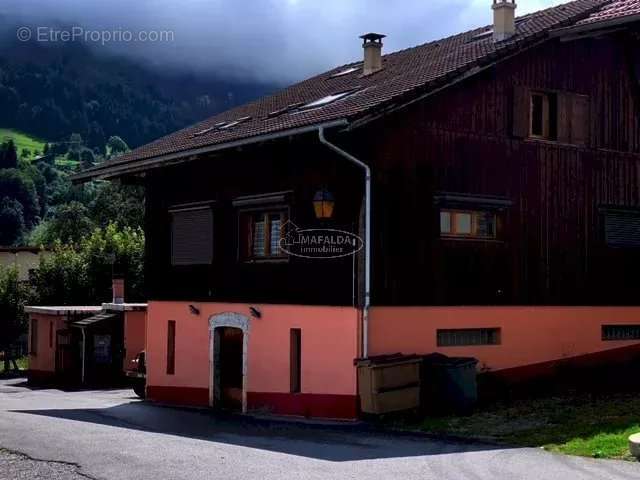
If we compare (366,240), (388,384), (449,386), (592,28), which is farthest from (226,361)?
(592,28)

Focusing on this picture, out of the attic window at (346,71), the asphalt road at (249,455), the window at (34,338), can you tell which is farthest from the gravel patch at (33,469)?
the window at (34,338)

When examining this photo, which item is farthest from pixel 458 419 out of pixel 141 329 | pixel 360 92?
pixel 141 329

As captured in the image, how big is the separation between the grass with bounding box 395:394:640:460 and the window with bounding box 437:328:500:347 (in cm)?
169

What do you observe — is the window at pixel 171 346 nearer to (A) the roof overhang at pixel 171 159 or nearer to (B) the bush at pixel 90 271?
(A) the roof overhang at pixel 171 159

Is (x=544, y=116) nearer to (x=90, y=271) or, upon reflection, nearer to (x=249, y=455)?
(x=249, y=455)

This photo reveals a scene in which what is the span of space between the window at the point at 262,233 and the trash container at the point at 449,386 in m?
4.08

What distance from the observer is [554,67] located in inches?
777

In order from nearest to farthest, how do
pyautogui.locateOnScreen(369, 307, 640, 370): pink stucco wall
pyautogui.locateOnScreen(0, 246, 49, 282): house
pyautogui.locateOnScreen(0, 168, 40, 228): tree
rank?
pyautogui.locateOnScreen(369, 307, 640, 370): pink stucco wall
pyautogui.locateOnScreen(0, 246, 49, 282): house
pyautogui.locateOnScreen(0, 168, 40, 228): tree

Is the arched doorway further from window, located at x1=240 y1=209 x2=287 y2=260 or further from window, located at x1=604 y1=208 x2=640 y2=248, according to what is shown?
window, located at x1=604 y1=208 x2=640 y2=248

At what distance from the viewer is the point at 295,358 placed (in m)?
18.8

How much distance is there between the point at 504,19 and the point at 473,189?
425cm

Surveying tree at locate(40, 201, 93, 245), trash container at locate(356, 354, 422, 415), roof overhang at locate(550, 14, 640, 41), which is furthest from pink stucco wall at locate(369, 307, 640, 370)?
tree at locate(40, 201, 93, 245)

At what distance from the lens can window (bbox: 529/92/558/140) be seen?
1975 centimetres

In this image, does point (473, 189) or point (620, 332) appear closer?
point (473, 189)
